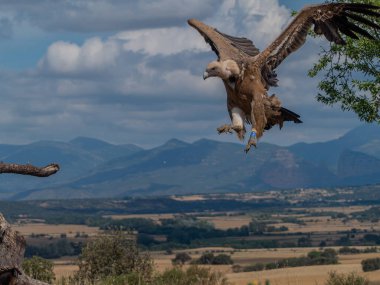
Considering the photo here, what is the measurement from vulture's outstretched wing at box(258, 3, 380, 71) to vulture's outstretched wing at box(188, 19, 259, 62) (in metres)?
0.28

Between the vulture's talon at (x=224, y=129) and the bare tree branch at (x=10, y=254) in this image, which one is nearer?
the bare tree branch at (x=10, y=254)

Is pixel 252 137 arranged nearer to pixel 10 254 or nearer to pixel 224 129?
pixel 224 129

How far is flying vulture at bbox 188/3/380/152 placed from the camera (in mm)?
13828

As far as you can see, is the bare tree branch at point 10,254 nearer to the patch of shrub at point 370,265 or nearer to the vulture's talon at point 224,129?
the vulture's talon at point 224,129

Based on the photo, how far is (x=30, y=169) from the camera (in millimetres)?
10938

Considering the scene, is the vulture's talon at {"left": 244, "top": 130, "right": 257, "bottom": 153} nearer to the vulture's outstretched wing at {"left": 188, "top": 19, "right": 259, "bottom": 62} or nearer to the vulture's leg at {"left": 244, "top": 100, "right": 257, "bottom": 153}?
the vulture's leg at {"left": 244, "top": 100, "right": 257, "bottom": 153}

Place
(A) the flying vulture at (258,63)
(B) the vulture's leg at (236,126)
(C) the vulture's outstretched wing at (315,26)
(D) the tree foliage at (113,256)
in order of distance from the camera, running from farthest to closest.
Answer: (D) the tree foliage at (113,256) → (C) the vulture's outstretched wing at (315,26) → (A) the flying vulture at (258,63) → (B) the vulture's leg at (236,126)

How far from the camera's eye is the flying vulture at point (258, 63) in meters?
13.8

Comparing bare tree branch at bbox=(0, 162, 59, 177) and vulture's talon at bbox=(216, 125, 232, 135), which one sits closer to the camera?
bare tree branch at bbox=(0, 162, 59, 177)

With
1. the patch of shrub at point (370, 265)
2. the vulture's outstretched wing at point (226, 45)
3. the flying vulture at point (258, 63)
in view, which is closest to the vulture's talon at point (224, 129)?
the flying vulture at point (258, 63)

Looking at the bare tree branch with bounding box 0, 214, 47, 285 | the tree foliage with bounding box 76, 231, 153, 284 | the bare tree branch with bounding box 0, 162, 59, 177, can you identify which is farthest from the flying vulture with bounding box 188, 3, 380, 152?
the tree foliage with bounding box 76, 231, 153, 284

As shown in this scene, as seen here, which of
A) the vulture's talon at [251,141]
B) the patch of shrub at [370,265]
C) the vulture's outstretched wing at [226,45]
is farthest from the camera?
the patch of shrub at [370,265]

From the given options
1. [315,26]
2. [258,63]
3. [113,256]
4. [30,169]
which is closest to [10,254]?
[30,169]

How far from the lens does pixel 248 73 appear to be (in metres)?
14.3
